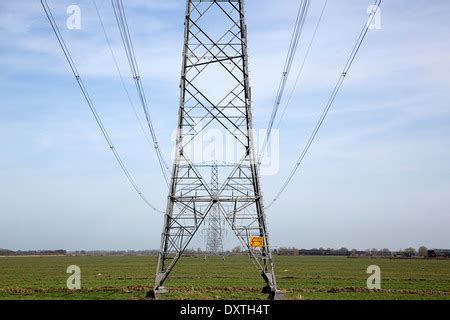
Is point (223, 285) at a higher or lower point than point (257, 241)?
lower

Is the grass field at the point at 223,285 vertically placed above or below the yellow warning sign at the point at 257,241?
below

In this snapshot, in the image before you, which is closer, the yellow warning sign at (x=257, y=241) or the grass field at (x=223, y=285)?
the yellow warning sign at (x=257, y=241)

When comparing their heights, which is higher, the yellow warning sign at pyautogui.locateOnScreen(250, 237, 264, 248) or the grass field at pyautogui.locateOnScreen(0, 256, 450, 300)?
the yellow warning sign at pyautogui.locateOnScreen(250, 237, 264, 248)

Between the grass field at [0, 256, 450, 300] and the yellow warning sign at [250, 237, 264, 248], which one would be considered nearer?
the yellow warning sign at [250, 237, 264, 248]

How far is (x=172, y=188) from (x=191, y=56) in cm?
680

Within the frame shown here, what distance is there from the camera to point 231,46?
25.7m

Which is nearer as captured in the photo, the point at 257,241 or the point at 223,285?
the point at 257,241
